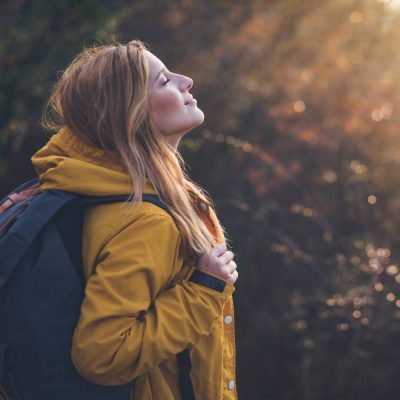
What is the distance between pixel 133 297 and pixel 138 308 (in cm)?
3

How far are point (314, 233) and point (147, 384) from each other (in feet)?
9.05

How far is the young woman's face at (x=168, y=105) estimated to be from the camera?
1942 millimetres

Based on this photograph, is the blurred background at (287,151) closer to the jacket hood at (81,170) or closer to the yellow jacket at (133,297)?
the yellow jacket at (133,297)

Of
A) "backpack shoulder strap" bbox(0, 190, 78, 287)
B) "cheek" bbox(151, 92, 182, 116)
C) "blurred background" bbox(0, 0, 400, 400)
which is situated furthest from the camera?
"blurred background" bbox(0, 0, 400, 400)

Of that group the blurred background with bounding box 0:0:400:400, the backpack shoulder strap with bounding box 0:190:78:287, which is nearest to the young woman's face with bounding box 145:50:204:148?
the backpack shoulder strap with bounding box 0:190:78:287

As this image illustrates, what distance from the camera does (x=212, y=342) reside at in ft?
6.00

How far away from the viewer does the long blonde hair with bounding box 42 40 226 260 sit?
1791mm

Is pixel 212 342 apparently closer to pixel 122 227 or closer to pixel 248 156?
pixel 122 227

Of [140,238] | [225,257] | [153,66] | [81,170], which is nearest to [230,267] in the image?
[225,257]

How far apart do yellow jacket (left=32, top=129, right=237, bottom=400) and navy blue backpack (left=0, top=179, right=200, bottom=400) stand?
0.15ft

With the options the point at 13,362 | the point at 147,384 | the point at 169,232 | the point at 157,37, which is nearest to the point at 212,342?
the point at 147,384

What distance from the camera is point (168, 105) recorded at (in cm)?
195

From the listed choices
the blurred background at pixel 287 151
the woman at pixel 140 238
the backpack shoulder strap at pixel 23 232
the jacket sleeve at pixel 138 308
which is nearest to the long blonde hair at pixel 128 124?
the woman at pixel 140 238

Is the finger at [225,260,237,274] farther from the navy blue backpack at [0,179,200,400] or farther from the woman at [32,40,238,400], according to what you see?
the navy blue backpack at [0,179,200,400]
